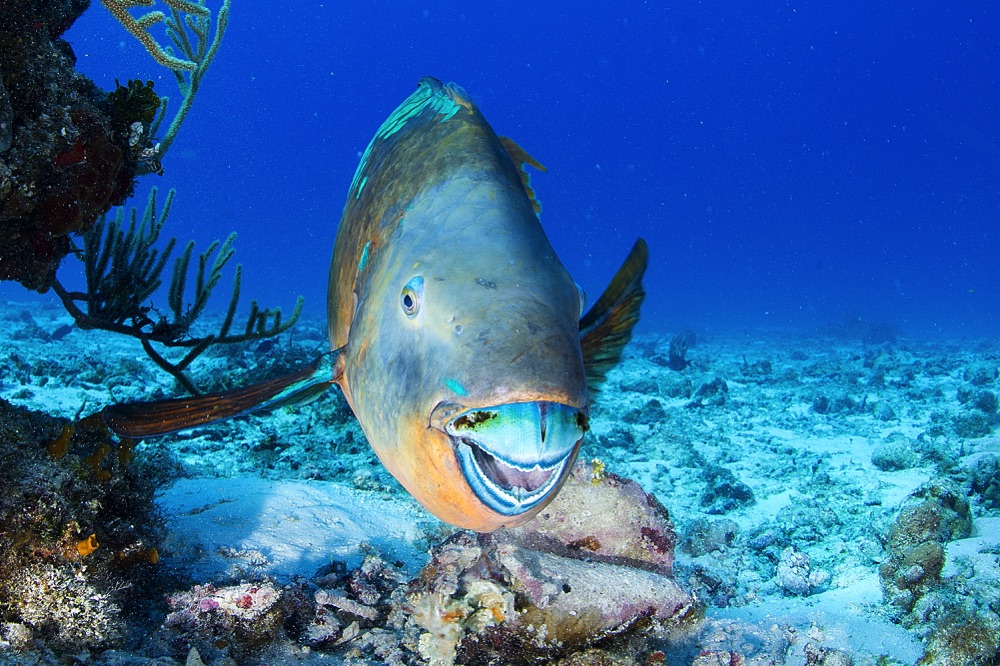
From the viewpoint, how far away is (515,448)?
4.03 feet

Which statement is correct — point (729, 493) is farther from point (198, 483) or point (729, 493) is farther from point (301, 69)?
→ point (301, 69)

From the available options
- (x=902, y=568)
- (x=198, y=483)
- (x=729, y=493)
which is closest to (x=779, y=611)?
(x=902, y=568)

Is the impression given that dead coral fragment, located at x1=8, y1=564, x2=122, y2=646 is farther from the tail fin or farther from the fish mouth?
the fish mouth

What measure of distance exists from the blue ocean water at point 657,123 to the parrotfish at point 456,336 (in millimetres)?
92918

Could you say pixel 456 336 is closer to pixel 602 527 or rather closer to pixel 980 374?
pixel 602 527

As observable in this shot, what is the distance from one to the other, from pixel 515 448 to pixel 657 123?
159553mm

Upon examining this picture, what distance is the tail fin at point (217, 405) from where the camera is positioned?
1930 millimetres

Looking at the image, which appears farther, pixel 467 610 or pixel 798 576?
pixel 798 576

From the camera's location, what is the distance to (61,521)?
84.5 inches

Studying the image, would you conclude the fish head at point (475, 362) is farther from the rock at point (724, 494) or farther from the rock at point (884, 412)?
the rock at point (884, 412)

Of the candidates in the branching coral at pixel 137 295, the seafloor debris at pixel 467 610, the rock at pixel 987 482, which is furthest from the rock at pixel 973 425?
the branching coral at pixel 137 295

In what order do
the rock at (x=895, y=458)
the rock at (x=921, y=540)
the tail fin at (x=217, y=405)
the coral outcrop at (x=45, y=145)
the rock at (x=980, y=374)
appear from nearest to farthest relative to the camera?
the tail fin at (x=217, y=405)
the coral outcrop at (x=45, y=145)
the rock at (x=921, y=540)
the rock at (x=895, y=458)
the rock at (x=980, y=374)

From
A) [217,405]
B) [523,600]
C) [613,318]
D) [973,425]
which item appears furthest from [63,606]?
[973,425]

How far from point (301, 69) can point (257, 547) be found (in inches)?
6568
